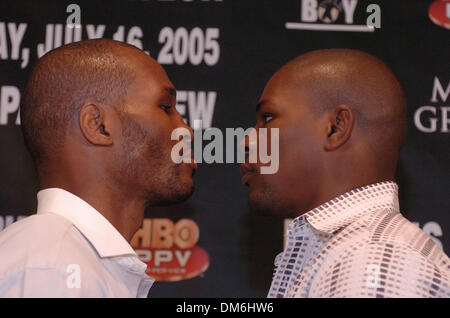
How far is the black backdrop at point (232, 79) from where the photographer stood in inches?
95.0

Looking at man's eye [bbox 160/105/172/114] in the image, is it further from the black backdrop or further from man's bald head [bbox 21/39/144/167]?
the black backdrop

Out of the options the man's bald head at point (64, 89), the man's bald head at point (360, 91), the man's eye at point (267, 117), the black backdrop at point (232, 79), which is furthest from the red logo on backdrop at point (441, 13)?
the man's bald head at point (64, 89)

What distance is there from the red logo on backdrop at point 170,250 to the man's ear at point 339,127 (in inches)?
34.0

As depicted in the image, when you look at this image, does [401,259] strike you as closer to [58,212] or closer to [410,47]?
[58,212]

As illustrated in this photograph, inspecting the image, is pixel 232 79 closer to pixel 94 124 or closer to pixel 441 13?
pixel 441 13

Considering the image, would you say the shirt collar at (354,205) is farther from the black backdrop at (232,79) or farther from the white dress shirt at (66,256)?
the black backdrop at (232,79)

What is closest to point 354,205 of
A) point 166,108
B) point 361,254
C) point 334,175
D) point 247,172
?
point 334,175

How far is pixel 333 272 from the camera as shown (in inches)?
53.1

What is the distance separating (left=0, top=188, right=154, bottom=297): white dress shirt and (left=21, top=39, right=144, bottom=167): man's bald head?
14 cm

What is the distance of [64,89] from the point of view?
1.67 metres

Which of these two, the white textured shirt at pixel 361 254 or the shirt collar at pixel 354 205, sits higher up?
the shirt collar at pixel 354 205

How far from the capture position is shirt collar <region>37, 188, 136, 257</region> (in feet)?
5.04

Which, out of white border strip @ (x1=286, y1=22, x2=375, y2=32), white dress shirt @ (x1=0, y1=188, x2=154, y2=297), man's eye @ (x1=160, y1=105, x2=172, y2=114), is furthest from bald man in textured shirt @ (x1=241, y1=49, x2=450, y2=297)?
white border strip @ (x1=286, y1=22, x2=375, y2=32)
